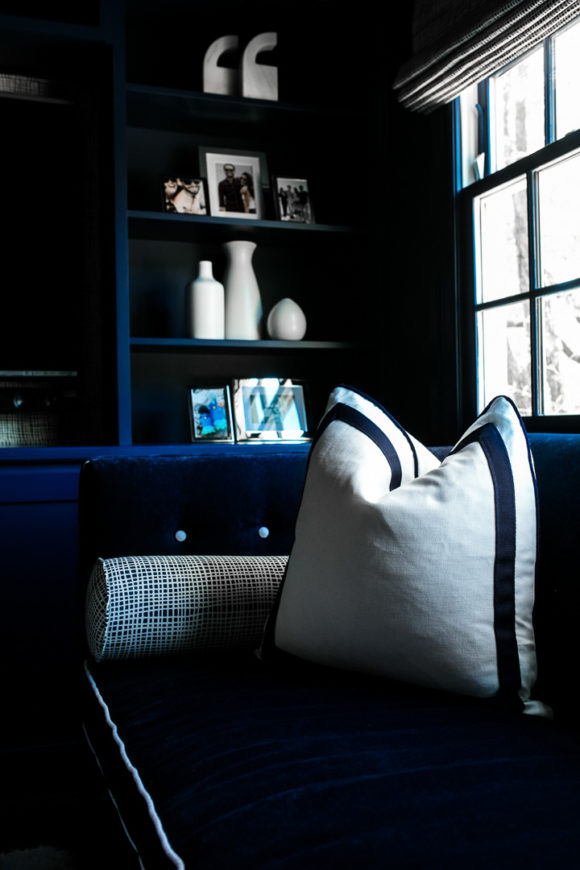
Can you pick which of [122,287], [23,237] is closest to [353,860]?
[122,287]

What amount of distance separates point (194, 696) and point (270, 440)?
153 centimetres

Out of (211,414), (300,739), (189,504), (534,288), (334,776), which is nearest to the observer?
(334,776)

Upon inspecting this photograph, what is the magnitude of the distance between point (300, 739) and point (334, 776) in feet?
0.35

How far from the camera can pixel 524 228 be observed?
210 centimetres

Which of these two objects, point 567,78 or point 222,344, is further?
point 222,344

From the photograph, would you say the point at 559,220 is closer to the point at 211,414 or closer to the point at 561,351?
the point at 561,351

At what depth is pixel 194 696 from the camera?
43.9 inches

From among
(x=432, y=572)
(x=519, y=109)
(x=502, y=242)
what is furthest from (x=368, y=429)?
(x=519, y=109)

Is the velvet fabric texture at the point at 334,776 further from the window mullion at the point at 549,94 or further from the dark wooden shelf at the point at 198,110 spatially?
the dark wooden shelf at the point at 198,110

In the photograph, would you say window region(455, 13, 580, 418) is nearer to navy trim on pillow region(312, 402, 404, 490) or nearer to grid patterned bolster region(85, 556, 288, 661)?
navy trim on pillow region(312, 402, 404, 490)

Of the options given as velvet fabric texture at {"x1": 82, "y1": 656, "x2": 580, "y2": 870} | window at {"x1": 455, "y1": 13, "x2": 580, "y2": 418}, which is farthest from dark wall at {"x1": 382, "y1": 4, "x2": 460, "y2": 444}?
velvet fabric texture at {"x1": 82, "y1": 656, "x2": 580, "y2": 870}

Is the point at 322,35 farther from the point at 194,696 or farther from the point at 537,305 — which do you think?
the point at 194,696

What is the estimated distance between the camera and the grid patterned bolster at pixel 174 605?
4.15ft

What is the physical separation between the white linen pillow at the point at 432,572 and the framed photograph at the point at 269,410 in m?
1.42
